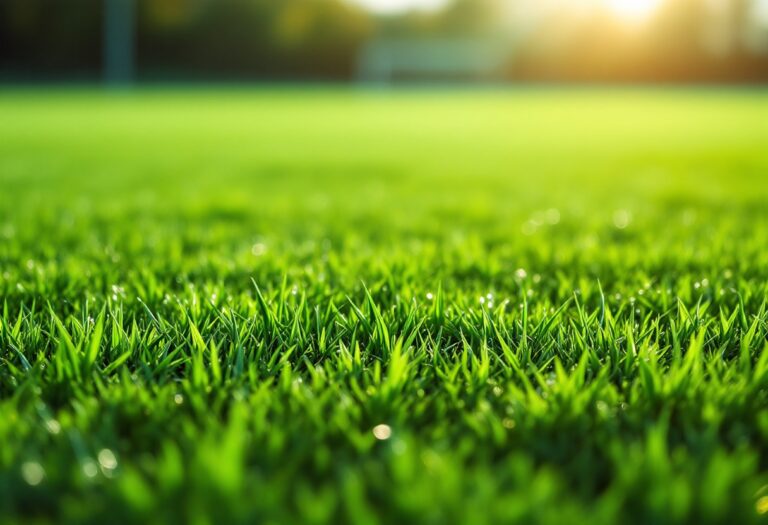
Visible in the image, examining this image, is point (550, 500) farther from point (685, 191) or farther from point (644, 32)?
point (644, 32)

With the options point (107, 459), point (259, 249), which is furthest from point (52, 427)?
point (259, 249)

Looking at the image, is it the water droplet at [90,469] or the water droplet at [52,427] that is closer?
the water droplet at [90,469]

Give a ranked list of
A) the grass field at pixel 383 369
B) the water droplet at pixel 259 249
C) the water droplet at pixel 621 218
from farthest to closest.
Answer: the water droplet at pixel 621 218, the water droplet at pixel 259 249, the grass field at pixel 383 369

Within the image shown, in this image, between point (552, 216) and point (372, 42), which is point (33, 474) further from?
point (372, 42)

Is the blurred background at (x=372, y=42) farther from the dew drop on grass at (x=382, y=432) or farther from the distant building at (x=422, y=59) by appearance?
the dew drop on grass at (x=382, y=432)

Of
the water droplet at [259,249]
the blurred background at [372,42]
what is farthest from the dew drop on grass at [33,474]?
the blurred background at [372,42]

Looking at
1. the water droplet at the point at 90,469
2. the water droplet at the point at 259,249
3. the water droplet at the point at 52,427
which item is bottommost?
the water droplet at the point at 259,249

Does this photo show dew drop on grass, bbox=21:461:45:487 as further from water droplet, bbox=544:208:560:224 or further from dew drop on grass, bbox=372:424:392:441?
water droplet, bbox=544:208:560:224
